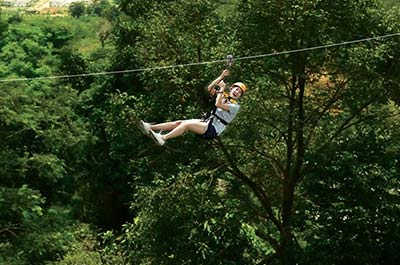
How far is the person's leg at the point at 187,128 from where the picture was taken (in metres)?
5.92

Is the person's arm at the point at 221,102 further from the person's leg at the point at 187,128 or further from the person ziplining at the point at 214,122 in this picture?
the person's leg at the point at 187,128

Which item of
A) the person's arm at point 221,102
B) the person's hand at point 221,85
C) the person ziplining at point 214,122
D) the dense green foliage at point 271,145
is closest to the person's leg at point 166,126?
the person ziplining at point 214,122

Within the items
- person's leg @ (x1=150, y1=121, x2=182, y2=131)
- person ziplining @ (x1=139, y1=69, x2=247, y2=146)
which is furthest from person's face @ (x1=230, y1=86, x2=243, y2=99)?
person's leg @ (x1=150, y1=121, x2=182, y2=131)

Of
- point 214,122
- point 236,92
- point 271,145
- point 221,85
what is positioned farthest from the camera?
point 271,145

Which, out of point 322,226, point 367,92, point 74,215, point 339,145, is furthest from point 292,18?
point 74,215

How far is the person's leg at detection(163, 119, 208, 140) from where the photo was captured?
5.92m

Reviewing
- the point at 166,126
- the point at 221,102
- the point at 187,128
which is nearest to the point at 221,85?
the point at 221,102

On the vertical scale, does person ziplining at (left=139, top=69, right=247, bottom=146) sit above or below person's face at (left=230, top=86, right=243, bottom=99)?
below

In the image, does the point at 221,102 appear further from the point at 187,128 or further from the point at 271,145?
the point at 271,145

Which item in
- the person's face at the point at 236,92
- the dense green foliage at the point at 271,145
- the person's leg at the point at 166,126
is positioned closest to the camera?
the person's face at the point at 236,92

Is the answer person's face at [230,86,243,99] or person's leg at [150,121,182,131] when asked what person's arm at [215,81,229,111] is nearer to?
person's face at [230,86,243,99]

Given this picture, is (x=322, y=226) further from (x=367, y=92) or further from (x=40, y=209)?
(x=40, y=209)

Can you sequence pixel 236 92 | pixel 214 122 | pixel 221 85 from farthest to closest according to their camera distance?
pixel 221 85 < pixel 214 122 < pixel 236 92

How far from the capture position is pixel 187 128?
5.96m
